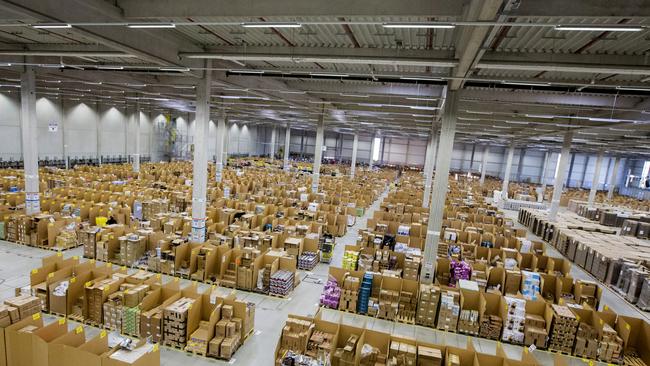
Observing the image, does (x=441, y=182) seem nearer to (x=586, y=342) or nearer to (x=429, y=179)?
(x=586, y=342)

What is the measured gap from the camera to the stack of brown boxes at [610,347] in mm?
7484

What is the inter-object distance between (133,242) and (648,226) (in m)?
26.1

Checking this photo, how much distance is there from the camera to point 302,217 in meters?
15.5

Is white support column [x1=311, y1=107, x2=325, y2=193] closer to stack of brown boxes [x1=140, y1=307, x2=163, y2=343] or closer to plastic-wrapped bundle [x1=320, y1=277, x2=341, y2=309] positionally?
plastic-wrapped bundle [x1=320, y1=277, x2=341, y2=309]

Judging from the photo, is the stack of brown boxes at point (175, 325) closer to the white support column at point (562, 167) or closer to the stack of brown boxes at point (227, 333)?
the stack of brown boxes at point (227, 333)

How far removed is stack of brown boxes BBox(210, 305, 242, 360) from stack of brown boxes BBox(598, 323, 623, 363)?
776 cm

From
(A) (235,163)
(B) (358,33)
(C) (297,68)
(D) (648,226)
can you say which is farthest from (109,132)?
(D) (648,226)

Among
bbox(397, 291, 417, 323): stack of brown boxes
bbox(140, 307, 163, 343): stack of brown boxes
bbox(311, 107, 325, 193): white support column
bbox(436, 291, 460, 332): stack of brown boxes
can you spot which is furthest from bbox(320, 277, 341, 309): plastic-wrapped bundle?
bbox(311, 107, 325, 193): white support column

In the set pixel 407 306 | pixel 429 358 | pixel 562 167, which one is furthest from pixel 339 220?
pixel 562 167

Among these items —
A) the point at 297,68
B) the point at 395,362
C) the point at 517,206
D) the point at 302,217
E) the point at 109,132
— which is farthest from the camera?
the point at 109,132

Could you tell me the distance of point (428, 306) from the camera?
857 cm

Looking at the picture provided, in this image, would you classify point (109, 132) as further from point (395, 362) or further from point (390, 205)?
point (395, 362)

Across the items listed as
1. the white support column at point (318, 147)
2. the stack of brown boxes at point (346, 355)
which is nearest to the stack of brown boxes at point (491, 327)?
the stack of brown boxes at point (346, 355)

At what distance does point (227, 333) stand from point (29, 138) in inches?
494
